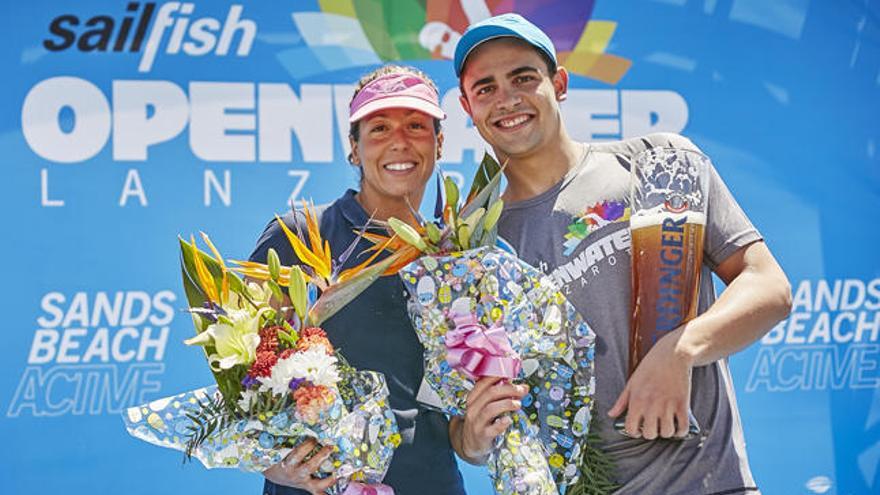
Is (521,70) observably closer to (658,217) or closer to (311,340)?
(658,217)

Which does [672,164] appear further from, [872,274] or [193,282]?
[872,274]

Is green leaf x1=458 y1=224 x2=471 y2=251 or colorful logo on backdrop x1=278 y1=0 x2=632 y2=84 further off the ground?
colorful logo on backdrop x1=278 y1=0 x2=632 y2=84

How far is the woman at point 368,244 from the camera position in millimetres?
2318

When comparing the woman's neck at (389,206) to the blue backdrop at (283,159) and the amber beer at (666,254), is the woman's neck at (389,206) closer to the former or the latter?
the amber beer at (666,254)

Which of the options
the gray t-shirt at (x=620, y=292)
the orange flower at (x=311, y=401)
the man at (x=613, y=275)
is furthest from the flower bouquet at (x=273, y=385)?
the gray t-shirt at (x=620, y=292)

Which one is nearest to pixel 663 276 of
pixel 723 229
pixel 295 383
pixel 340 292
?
pixel 723 229

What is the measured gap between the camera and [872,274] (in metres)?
4.33

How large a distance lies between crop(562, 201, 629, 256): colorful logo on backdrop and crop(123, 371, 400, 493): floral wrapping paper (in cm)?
49

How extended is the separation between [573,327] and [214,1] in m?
2.41

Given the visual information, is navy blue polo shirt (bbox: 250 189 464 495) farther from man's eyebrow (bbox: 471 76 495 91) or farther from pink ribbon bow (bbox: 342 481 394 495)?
man's eyebrow (bbox: 471 76 495 91)

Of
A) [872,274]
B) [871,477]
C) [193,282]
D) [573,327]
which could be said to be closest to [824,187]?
[872,274]

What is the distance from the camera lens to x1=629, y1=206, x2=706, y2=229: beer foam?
2.12m

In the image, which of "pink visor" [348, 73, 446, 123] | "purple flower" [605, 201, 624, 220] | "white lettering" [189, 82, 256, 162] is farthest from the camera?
"white lettering" [189, 82, 256, 162]

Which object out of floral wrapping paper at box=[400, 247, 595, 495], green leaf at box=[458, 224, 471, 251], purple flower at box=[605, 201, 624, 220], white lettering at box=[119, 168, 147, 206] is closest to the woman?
floral wrapping paper at box=[400, 247, 595, 495]
